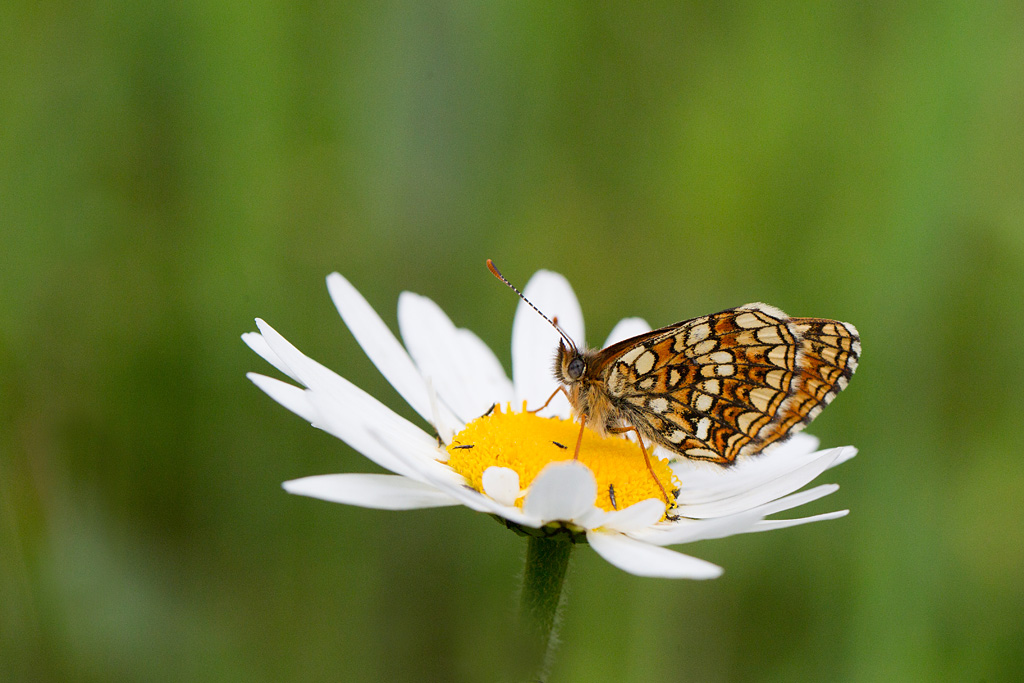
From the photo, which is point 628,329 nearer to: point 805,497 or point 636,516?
point 805,497

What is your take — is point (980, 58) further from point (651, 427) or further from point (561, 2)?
point (651, 427)

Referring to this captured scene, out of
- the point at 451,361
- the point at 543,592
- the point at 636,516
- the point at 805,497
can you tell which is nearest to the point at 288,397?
the point at 543,592

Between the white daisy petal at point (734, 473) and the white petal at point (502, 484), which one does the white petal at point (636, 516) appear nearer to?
the white petal at point (502, 484)

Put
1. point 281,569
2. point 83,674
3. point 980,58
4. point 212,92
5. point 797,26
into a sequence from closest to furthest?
point 83,674
point 281,569
point 212,92
point 980,58
point 797,26

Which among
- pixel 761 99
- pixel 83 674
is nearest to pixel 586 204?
pixel 761 99

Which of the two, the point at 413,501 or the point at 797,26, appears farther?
the point at 797,26

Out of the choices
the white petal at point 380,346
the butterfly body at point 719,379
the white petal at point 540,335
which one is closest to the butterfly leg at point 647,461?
the butterfly body at point 719,379
